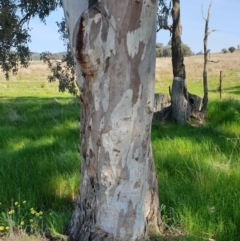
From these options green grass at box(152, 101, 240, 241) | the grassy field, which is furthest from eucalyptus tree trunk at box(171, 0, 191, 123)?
green grass at box(152, 101, 240, 241)

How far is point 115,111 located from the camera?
2.67 meters

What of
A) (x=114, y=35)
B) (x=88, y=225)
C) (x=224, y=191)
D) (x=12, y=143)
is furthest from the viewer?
(x=12, y=143)

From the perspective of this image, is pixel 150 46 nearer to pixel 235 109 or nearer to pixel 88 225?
pixel 88 225

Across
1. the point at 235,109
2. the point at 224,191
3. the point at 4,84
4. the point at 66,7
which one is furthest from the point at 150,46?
the point at 4,84

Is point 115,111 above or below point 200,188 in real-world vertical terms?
above

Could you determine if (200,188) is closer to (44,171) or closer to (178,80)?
(44,171)

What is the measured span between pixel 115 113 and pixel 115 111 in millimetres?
12

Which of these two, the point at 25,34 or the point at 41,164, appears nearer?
the point at 41,164

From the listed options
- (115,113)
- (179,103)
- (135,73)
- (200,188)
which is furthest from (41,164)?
Result: (179,103)

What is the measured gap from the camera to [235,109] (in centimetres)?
895

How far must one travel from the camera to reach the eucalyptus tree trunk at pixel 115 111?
255cm

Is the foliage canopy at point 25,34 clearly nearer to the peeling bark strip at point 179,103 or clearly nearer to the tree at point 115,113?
the peeling bark strip at point 179,103

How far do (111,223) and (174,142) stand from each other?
2.54 metres

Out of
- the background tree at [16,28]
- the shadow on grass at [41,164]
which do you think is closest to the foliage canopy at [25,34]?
the background tree at [16,28]
